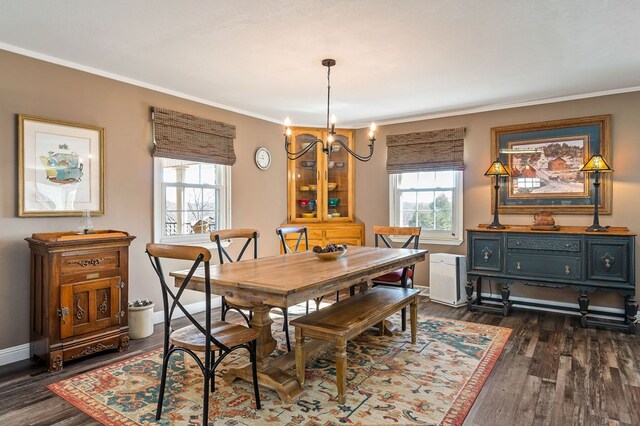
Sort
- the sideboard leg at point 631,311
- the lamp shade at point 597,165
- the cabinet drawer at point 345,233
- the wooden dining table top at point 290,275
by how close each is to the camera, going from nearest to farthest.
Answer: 1. the wooden dining table top at point 290,275
2. the sideboard leg at point 631,311
3. the lamp shade at point 597,165
4. the cabinet drawer at point 345,233

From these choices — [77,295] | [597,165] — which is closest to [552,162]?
[597,165]

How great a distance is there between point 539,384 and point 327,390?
145cm

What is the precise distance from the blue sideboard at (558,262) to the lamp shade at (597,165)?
63 cm

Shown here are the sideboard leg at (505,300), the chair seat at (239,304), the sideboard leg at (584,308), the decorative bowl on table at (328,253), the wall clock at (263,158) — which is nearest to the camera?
the chair seat at (239,304)

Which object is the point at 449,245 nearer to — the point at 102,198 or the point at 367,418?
the point at 367,418

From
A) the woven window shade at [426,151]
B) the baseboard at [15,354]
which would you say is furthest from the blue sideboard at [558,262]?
the baseboard at [15,354]

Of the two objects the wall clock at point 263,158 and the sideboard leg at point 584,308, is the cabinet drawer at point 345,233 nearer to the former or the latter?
the wall clock at point 263,158

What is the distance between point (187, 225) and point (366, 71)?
2.57 metres

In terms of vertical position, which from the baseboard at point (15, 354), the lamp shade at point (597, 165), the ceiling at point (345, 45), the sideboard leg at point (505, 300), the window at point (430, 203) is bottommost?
the baseboard at point (15, 354)

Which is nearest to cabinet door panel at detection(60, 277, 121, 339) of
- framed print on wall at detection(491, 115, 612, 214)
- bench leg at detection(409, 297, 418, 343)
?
bench leg at detection(409, 297, 418, 343)

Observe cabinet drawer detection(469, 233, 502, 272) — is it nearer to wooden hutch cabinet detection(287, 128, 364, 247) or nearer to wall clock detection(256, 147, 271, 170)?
wooden hutch cabinet detection(287, 128, 364, 247)

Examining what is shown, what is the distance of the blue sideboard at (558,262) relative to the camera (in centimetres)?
384

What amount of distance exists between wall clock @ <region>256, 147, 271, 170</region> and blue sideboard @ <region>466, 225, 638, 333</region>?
9.10 feet

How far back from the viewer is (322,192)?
586 cm
